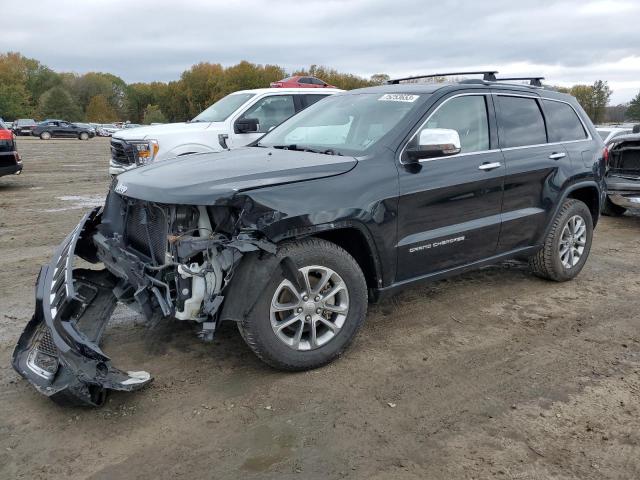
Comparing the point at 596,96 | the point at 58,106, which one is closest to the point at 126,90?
the point at 58,106

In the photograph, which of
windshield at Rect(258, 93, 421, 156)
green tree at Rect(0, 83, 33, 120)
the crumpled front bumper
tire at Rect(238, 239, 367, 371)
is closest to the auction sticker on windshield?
windshield at Rect(258, 93, 421, 156)

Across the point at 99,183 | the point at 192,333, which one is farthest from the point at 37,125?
the point at 192,333

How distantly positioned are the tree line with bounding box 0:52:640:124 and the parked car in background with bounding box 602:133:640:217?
68428 millimetres

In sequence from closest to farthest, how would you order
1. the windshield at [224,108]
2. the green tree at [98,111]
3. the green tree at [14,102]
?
the windshield at [224,108]
the green tree at [14,102]
the green tree at [98,111]

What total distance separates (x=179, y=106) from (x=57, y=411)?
10654cm

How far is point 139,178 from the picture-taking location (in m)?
3.82

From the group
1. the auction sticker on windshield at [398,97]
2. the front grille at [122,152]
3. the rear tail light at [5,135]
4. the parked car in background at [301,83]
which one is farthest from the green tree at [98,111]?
the auction sticker on windshield at [398,97]

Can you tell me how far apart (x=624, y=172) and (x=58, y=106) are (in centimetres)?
9450

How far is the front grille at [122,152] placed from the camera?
8.89 meters

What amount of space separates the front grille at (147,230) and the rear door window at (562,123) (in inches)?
145

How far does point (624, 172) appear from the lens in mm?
8875

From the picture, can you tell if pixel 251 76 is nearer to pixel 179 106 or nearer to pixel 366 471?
pixel 179 106

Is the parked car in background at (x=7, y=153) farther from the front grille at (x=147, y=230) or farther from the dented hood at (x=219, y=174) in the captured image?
the front grille at (x=147, y=230)

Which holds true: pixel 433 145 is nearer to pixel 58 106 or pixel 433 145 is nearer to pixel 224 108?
pixel 224 108
